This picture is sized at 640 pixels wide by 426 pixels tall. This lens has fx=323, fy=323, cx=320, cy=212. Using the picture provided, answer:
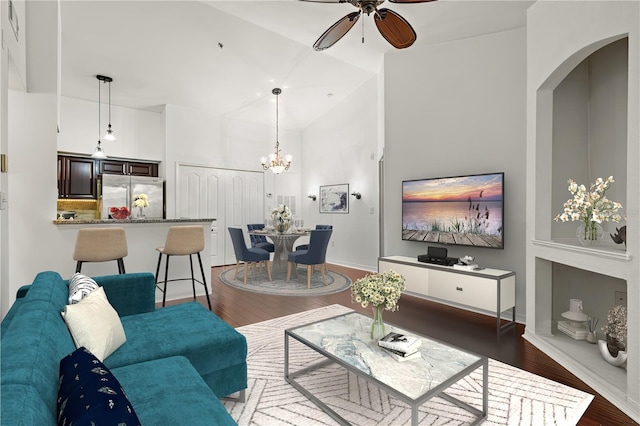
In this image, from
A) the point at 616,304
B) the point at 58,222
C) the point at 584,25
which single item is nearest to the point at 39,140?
the point at 58,222

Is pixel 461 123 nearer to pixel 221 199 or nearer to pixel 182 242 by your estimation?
pixel 182 242

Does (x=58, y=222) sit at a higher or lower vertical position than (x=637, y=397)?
higher

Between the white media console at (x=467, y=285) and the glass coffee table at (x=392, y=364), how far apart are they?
1.50 meters

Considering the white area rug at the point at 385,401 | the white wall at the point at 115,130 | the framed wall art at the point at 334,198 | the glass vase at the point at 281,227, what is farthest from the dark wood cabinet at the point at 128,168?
the white area rug at the point at 385,401

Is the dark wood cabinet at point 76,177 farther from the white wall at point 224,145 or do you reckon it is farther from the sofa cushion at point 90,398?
the sofa cushion at point 90,398

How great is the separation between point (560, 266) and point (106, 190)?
682 centimetres

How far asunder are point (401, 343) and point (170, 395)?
Result: 4.12ft

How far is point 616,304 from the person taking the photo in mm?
2754

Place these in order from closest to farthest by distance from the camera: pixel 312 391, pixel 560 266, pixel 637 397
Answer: pixel 637 397
pixel 312 391
pixel 560 266

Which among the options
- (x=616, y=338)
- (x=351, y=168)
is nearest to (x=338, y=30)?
(x=616, y=338)

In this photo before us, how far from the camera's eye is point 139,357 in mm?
1787

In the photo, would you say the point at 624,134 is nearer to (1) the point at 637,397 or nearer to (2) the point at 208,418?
(1) the point at 637,397

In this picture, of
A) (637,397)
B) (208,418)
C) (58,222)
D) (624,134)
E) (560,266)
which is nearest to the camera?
(208,418)

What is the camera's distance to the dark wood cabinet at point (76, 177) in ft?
18.6
